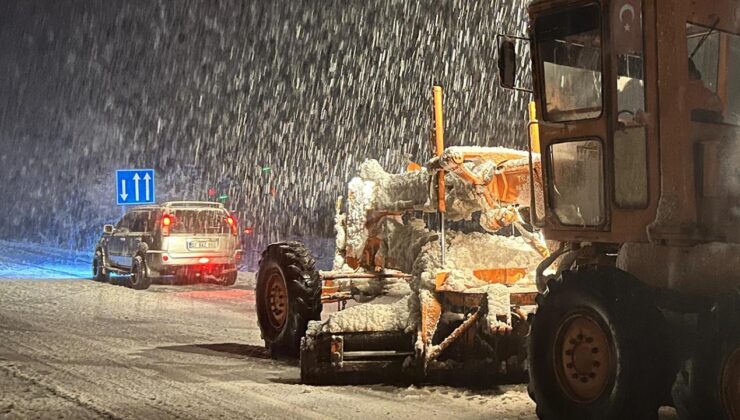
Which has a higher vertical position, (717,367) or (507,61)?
(507,61)

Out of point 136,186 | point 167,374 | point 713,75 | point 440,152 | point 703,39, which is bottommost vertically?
point 167,374

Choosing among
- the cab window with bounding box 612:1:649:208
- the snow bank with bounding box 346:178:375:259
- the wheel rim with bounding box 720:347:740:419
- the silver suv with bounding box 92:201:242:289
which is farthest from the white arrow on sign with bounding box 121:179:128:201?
the wheel rim with bounding box 720:347:740:419

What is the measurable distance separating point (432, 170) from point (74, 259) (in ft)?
78.4

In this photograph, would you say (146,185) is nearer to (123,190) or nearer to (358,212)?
(123,190)

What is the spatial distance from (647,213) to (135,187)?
21287 millimetres

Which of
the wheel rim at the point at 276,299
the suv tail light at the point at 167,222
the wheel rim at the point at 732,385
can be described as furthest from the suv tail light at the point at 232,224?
the wheel rim at the point at 732,385

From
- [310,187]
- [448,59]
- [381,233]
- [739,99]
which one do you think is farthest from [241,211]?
[739,99]

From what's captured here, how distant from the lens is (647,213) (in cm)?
645

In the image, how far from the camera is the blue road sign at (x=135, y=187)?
84.8 feet

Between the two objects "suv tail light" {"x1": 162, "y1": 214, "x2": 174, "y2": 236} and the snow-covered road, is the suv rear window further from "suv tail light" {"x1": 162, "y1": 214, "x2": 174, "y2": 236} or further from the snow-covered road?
the snow-covered road

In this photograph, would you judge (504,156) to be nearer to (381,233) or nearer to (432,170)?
(432,170)

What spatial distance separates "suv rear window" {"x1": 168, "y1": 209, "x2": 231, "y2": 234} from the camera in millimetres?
19859

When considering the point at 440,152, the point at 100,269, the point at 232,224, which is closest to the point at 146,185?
the point at 100,269

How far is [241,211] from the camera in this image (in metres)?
51.5
